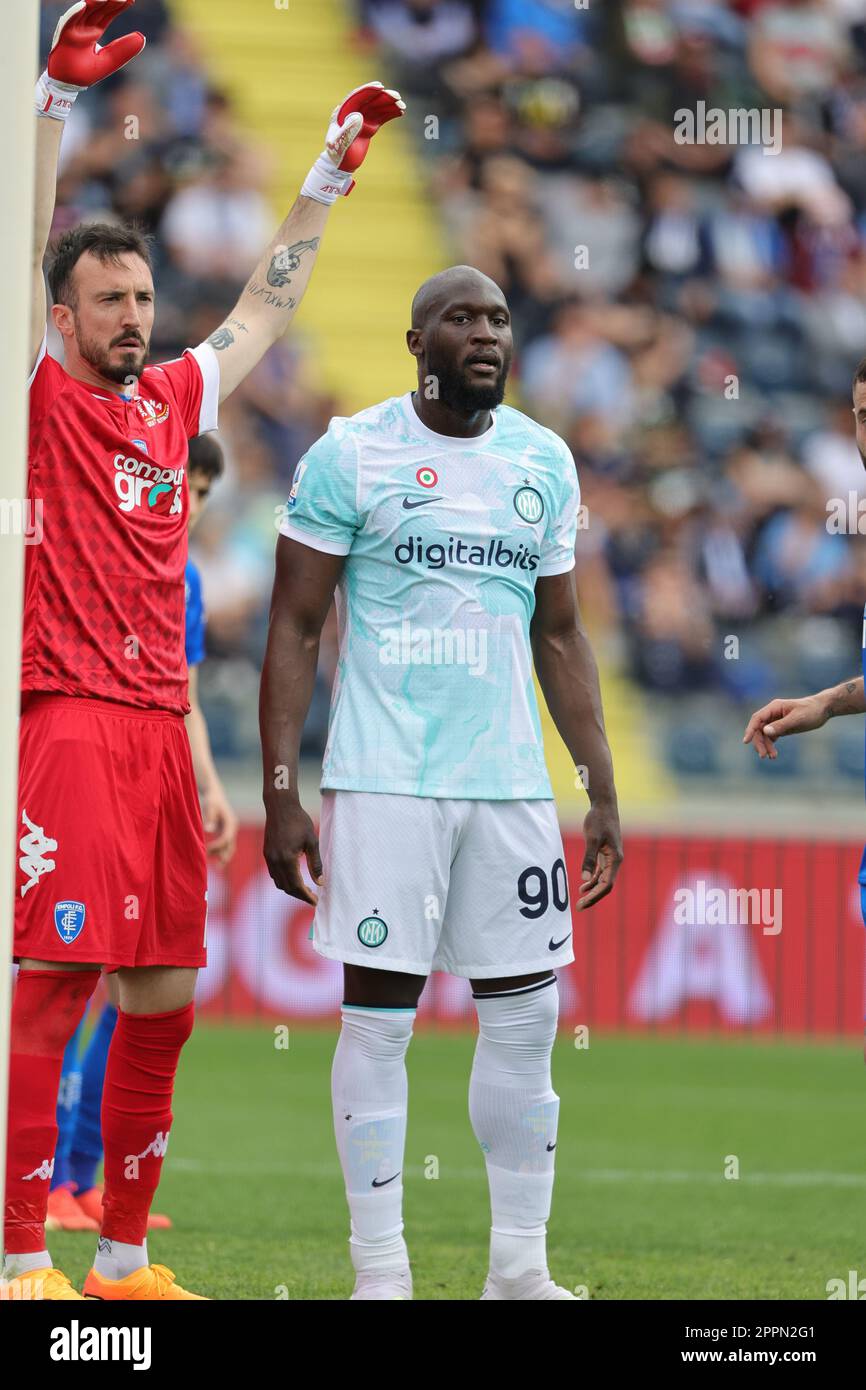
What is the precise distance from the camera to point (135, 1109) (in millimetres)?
4691

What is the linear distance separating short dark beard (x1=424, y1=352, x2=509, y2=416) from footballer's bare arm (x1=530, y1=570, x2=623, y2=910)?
0.45 m

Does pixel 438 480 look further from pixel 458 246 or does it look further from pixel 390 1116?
pixel 458 246

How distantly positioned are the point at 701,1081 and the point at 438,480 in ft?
19.9

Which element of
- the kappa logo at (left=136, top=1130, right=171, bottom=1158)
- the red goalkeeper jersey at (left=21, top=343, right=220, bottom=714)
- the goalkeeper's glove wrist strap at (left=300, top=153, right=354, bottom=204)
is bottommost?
the kappa logo at (left=136, top=1130, right=171, bottom=1158)

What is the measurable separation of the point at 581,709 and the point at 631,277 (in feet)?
36.6


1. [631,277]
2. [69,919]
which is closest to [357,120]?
[69,919]

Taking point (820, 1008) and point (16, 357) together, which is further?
point (820, 1008)

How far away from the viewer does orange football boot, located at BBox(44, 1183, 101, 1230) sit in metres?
5.98

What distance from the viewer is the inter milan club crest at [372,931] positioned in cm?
445

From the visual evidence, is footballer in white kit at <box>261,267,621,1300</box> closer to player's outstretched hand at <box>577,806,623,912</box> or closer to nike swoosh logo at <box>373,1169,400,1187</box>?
nike swoosh logo at <box>373,1169,400,1187</box>

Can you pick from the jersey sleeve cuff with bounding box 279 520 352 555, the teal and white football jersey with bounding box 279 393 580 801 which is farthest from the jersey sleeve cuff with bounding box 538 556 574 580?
the jersey sleeve cuff with bounding box 279 520 352 555

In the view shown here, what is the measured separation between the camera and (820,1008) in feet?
36.4
